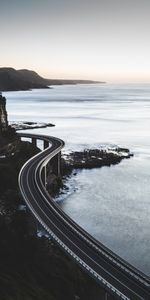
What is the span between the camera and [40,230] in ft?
221

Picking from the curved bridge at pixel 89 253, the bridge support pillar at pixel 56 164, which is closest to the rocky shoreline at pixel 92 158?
the bridge support pillar at pixel 56 164

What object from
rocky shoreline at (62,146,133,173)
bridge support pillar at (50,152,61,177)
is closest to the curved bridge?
bridge support pillar at (50,152,61,177)

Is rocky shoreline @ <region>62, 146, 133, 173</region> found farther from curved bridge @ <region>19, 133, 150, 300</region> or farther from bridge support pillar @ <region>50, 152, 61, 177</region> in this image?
curved bridge @ <region>19, 133, 150, 300</region>

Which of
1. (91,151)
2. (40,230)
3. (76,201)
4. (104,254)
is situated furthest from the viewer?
(91,151)

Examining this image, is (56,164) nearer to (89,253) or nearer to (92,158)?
(92,158)

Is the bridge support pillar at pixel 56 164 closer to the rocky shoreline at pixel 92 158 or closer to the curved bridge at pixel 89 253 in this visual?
the rocky shoreline at pixel 92 158

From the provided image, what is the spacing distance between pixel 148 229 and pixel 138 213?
8621 millimetres

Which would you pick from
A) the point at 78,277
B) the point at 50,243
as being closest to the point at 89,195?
the point at 50,243

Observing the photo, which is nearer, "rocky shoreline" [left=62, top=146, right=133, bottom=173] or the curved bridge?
the curved bridge

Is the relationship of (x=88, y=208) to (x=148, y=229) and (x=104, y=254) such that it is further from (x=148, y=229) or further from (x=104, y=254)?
(x=104, y=254)

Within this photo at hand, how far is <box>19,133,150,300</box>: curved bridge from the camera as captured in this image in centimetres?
4084

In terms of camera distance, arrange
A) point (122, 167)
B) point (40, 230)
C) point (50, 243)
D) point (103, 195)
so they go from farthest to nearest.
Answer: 1. point (122, 167)
2. point (103, 195)
3. point (40, 230)
4. point (50, 243)

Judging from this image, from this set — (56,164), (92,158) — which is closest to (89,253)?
(56,164)

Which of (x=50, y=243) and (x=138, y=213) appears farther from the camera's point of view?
(x=138, y=213)
